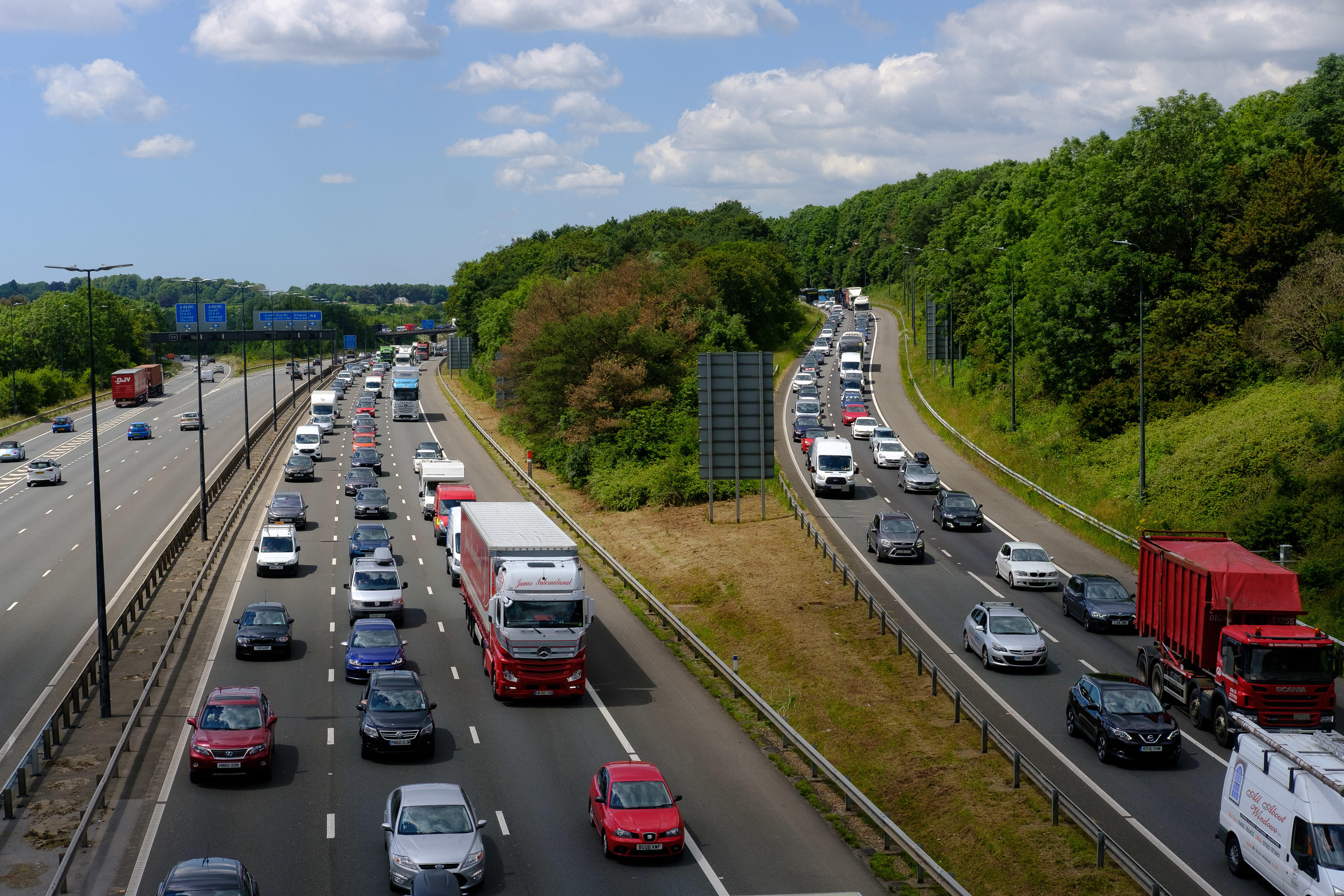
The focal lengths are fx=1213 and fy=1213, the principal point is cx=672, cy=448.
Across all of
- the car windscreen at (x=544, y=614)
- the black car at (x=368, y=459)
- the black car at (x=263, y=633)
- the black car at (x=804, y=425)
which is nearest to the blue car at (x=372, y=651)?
the black car at (x=263, y=633)

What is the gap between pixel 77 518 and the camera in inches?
2312

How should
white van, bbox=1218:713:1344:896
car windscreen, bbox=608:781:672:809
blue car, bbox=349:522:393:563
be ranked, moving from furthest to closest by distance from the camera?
1. blue car, bbox=349:522:393:563
2. car windscreen, bbox=608:781:672:809
3. white van, bbox=1218:713:1344:896

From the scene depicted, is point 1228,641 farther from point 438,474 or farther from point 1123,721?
point 438,474

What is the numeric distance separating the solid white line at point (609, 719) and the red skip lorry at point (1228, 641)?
1292 centimetres

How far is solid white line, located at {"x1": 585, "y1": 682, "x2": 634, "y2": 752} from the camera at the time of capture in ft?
90.4

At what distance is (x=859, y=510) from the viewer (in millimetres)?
55125

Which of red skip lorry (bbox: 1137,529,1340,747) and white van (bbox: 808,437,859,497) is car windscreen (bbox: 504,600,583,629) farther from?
white van (bbox: 808,437,859,497)

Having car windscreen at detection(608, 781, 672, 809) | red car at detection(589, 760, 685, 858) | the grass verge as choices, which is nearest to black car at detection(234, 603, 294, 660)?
the grass verge

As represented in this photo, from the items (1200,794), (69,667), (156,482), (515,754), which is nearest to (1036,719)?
(1200,794)

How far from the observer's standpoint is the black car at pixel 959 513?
1973 inches

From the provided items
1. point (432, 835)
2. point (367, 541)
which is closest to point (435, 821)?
point (432, 835)

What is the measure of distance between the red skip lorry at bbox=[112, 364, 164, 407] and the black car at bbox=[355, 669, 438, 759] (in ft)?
307

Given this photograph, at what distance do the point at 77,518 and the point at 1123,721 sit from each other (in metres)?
50.9

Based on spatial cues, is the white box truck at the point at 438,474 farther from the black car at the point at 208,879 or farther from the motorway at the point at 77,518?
the black car at the point at 208,879
